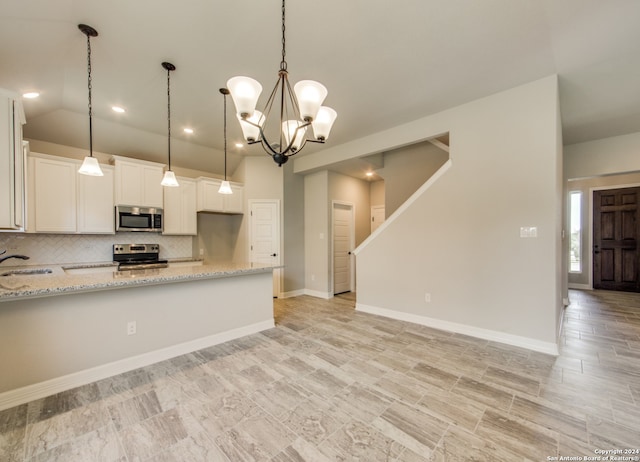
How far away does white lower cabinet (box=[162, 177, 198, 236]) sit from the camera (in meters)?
4.83

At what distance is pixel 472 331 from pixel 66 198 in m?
5.99

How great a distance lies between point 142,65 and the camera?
8.65 feet

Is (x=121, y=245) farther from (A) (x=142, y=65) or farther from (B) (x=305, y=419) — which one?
(B) (x=305, y=419)

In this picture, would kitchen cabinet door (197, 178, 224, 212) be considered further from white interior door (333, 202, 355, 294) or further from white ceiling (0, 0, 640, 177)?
white interior door (333, 202, 355, 294)

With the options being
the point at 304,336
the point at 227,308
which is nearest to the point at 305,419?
the point at 304,336

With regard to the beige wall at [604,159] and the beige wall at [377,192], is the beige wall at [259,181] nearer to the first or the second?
the beige wall at [377,192]

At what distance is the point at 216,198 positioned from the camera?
5.22 metres

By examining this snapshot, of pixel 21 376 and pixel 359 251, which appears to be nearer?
pixel 21 376

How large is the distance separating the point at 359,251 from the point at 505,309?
86.5 inches

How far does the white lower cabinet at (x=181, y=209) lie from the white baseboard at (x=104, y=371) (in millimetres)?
2613

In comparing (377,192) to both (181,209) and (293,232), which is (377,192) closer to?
(293,232)

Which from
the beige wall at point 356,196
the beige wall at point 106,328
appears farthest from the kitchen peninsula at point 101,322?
the beige wall at point 356,196

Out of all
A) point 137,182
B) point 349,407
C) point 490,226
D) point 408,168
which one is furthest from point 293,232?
point 349,407

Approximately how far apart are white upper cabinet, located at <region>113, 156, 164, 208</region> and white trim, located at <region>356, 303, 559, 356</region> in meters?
4.20
